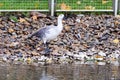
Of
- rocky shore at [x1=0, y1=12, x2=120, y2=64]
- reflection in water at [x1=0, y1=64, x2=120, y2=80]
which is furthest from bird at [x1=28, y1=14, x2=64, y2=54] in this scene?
reflection in water at [x1=0, y1=64, x2=120, y2=80]

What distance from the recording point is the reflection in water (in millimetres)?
11453

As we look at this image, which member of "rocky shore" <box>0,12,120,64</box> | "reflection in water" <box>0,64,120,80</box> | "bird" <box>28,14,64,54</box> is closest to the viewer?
"reflection in water" <box>0,64,120,80</box>

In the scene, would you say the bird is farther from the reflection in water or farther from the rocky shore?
the reflection in water

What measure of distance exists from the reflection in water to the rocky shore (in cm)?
90

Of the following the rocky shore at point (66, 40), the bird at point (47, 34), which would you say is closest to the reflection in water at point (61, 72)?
the rocky shore at point (66, 40)

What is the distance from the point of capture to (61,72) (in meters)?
12.1

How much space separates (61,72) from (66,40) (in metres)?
4.14

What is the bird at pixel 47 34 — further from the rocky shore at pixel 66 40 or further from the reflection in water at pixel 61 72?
the reflection in water at pixel 61 72

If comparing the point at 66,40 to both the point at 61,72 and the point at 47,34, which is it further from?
the point at 61,72

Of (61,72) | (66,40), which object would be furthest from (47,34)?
(61,72)

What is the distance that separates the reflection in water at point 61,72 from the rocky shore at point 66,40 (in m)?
0.90

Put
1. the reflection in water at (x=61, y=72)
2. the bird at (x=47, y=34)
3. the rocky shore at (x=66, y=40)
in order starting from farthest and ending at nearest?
the bird at (x=47, y=34) < the rocky shore at (x=66, y=40) < the reflection in water at (x=61, y=72)

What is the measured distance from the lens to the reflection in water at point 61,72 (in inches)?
451

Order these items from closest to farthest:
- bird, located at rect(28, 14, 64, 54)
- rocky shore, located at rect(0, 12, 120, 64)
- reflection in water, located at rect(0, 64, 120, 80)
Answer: reflection in water, located at rect(0, 64, 120, 80) → rocky shore, located at rect(0, 12, 120, 64) → bird, located at rect(28, 14, 64, 54)
